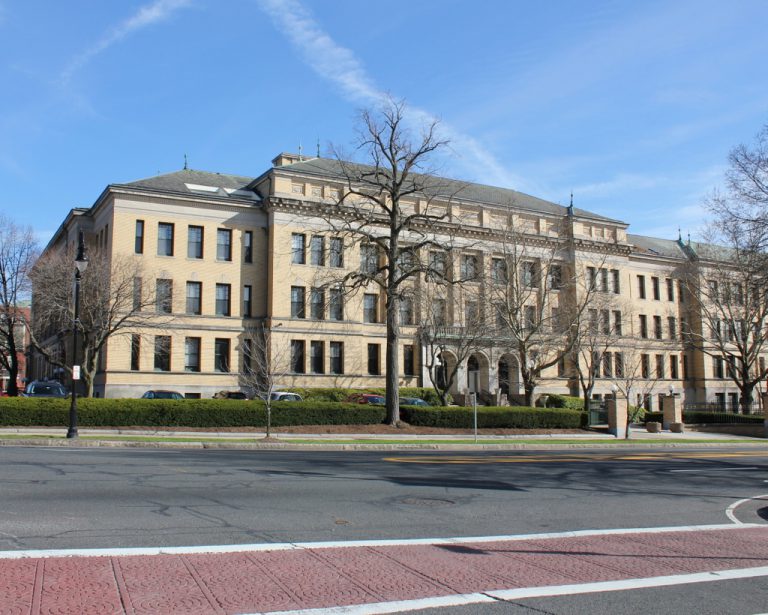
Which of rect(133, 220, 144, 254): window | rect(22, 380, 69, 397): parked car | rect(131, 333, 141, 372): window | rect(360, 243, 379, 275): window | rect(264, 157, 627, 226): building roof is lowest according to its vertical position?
rect(22, 380, 69, 397): parked car

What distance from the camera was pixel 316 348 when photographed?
50406mm

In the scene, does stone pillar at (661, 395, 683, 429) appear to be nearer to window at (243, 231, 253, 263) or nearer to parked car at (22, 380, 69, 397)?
window at (243, 231, 253, 263)

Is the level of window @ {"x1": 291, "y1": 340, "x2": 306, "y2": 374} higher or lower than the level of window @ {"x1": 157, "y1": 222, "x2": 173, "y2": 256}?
lower

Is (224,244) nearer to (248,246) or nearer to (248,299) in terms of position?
(248,246)

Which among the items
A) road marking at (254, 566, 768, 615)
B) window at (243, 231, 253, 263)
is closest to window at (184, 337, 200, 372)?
window at (243, 231, 253, 263)

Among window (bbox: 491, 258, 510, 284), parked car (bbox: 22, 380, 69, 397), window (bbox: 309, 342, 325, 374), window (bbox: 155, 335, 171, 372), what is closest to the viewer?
parked car (bbox: 22, 380, 69, 397)

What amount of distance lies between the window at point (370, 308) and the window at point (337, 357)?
3234 mm

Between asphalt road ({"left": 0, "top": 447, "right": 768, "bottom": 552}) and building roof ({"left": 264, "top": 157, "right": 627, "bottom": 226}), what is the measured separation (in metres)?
35.5

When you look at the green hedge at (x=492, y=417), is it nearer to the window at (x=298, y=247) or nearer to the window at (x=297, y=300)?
the window at (x=297, y=300)

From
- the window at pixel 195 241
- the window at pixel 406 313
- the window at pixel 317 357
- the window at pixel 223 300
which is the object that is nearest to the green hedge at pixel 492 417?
the window at pixel 406 313

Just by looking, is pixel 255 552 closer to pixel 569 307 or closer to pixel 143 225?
pixel 569 307

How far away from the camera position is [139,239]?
1834 inches

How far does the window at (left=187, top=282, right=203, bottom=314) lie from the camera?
4800cm

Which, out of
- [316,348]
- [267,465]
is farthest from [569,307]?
[267,465]
